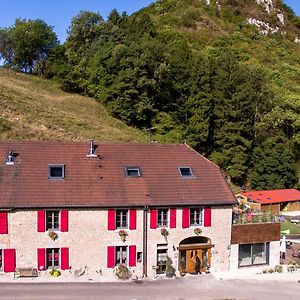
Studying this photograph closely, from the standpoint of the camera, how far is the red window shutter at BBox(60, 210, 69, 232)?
2420cm

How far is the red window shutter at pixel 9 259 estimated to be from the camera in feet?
78.2

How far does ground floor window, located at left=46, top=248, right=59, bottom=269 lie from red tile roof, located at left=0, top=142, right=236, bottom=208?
107 inches

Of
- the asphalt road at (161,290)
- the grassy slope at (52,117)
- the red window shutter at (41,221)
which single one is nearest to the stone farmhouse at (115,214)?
the red window shutter at (41,221)

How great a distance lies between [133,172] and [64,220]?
5247mm

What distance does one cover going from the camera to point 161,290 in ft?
76.4

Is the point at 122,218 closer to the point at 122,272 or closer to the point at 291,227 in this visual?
the point at 122,272

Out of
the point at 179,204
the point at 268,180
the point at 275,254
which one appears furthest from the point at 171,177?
the point at 268,180

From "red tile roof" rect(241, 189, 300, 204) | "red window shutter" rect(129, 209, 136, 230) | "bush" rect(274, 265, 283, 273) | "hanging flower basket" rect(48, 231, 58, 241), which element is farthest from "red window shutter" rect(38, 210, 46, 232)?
"red tile roof" rect(241, 189, 300, 204)

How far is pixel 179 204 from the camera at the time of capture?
25.4m

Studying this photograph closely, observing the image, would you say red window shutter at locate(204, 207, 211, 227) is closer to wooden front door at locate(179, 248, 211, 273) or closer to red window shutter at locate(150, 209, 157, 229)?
wooden front door at locate(179, 248, 211, 273)

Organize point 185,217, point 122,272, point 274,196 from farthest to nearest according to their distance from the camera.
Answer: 1. point 274,196
2. point 185,217
3. point 122,272

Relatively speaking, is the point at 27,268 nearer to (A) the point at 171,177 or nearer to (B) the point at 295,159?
(A) the point at 171,177

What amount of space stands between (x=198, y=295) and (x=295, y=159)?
3903 centimetres

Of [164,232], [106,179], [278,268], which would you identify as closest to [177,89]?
[106,179]
